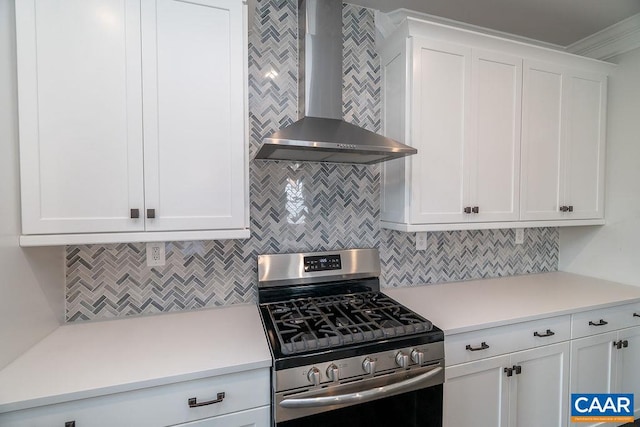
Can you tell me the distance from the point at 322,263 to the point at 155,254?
868mm

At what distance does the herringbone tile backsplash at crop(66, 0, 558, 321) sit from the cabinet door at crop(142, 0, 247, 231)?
362 millimetres

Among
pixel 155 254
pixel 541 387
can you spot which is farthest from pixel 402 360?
pixel 155 254

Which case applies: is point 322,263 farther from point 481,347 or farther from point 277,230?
point 481,347

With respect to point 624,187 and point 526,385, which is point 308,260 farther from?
point 624,187

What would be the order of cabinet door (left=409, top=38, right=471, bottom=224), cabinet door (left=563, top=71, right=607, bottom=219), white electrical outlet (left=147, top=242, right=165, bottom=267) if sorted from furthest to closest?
cabinet door (left=563, top=71, right=607, bottom=219)
cabinet door (left=409, top=38, right=471, bottom=224)
white electrical outlet (left=147, top=242, right=165, bottom=267)

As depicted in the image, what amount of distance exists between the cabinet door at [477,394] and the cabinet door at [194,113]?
1.27 meters

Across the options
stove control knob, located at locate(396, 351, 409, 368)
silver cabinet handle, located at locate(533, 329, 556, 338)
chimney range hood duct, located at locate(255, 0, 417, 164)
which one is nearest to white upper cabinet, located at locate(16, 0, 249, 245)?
chimney range hood duct, located at locate(255, 0, 417, 164)

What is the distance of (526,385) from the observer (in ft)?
5.19

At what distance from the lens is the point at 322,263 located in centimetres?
173

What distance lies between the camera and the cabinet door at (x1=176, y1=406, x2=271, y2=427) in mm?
1058

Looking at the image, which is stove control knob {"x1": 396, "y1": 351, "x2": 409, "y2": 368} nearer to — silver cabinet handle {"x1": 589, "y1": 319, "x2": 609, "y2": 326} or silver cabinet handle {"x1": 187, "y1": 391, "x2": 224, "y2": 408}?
silver cabinet handle {"x1": 187, "y1": 391, "x2": 224, "y2": 408}

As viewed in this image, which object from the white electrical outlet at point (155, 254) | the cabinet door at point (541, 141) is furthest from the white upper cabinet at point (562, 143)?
the white electrical outlet at point (155, 254)

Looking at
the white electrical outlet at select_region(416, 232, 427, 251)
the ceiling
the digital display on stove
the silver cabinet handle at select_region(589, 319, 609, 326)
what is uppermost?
the ceiling

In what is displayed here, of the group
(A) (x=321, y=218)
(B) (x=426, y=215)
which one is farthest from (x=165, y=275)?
(B) (x=426, y=215)
